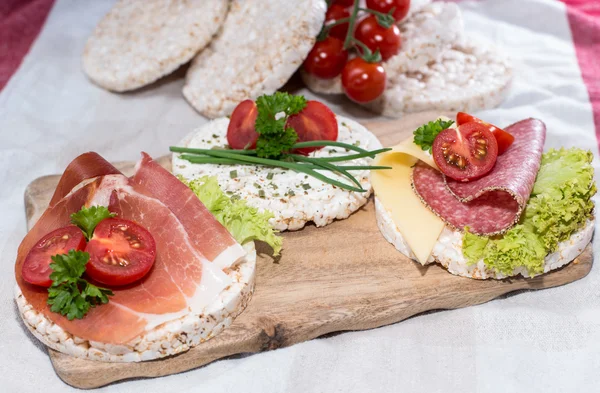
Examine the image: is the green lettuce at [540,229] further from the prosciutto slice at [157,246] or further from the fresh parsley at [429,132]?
the prosciutto slice at [157,246]

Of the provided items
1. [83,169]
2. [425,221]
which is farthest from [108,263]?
[425,221]

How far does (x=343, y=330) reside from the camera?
3215mm

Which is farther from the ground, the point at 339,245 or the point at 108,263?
the point at 108,263

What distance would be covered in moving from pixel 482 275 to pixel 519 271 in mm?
175

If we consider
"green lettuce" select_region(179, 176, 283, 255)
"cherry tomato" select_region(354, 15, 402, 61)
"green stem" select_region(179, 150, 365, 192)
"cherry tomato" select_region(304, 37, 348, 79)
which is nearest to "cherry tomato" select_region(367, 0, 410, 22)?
"cherry tomato" select_region(354, 15, 402, 61)

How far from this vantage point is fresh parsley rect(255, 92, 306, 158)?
362 centimetres

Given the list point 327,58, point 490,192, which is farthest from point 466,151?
point 327,58

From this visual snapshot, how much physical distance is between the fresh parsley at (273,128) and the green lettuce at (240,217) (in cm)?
42

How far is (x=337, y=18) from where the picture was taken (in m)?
4.74

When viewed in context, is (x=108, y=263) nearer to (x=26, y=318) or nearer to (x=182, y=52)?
(x=26, y=318)

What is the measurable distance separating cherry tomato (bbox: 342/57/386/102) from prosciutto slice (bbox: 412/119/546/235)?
0.95m

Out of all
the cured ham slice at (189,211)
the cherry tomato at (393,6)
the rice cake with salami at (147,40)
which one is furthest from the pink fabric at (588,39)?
the cured ham slice at (189,211)

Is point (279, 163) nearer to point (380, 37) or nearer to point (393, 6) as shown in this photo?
point (380, 37)

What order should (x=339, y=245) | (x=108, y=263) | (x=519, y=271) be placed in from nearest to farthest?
(x=108, y=263) → (x=519, y=271) → (x=339, y=245)
